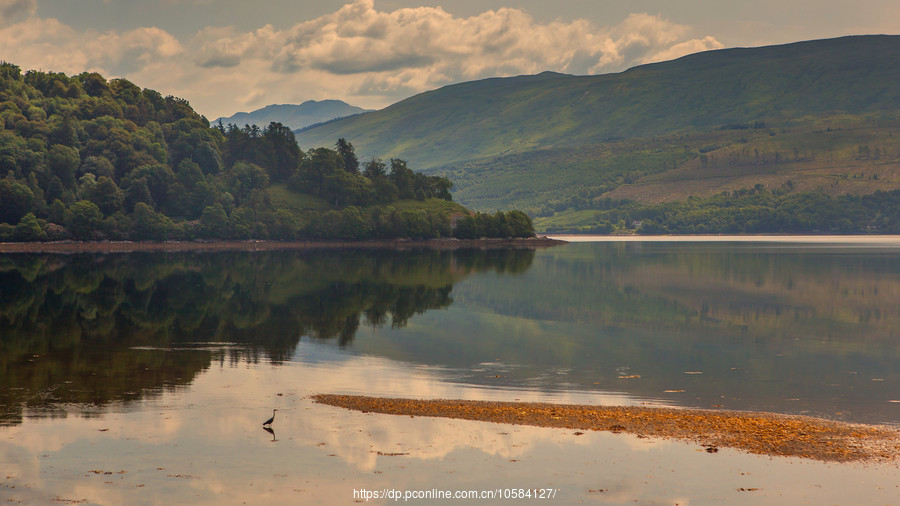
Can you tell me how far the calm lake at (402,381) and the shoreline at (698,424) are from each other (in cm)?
132

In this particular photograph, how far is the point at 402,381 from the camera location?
48969 millimetres

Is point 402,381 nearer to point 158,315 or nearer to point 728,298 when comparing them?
point 158,315

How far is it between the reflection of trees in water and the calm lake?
0.35 metres

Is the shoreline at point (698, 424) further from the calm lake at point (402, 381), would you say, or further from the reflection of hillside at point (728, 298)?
the reflection of hillside at point (728, 298)

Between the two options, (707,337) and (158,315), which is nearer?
(707,337)

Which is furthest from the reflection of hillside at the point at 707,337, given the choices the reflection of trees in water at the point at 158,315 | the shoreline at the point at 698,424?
the reflection of trees in water at the point at 158,315

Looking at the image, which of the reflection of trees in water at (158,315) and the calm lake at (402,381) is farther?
the reflection of trees in water at (158,315)

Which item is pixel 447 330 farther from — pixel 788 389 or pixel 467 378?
pixel 788 389

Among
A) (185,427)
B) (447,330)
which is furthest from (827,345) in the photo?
(185,427)

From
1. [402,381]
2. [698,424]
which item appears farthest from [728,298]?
[698,424]

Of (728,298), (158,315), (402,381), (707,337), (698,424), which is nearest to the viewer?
(698,424)

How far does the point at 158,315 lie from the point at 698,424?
57368 mm

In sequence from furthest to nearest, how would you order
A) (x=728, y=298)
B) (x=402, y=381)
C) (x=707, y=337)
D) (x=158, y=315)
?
1. (x=728, y=298)
2. (x=158, y=315)
3. (x=707, y=337)
4. (x=402, y=381)

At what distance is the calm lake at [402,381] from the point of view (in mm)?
28062
